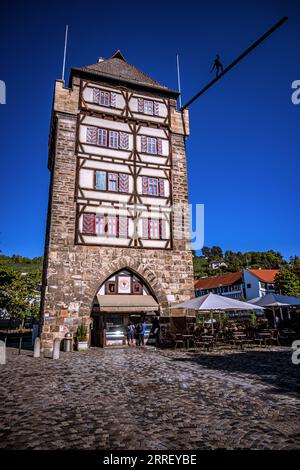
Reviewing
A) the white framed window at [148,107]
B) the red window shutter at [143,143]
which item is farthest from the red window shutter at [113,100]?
the red window shutter at [143,143]

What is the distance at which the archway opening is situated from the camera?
1688 cm

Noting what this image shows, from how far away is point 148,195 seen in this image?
1908cm

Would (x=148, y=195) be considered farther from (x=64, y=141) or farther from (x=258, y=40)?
(x=258, y=40)

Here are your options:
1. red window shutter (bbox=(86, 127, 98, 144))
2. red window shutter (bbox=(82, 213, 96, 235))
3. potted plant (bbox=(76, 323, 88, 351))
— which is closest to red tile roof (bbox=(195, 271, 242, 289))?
red window shutter (bbox=(82, 213, 96, 235))

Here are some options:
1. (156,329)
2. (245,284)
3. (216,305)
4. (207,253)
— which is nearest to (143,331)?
(156,329)

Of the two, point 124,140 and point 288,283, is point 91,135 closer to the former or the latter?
point 124,140

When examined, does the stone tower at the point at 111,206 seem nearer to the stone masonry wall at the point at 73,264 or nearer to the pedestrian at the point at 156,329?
the stone masonry wall at the point at 73,264

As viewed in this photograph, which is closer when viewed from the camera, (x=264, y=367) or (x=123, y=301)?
(x=264, y=367)

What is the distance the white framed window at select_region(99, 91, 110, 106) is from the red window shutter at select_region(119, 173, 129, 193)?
4886 millimetres

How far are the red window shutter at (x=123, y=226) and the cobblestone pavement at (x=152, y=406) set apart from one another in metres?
8.76

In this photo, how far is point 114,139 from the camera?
19203mm

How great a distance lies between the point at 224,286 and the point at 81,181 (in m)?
48.6

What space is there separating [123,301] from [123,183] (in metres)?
6.99

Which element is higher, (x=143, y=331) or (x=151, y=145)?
(x=151, y=145)
